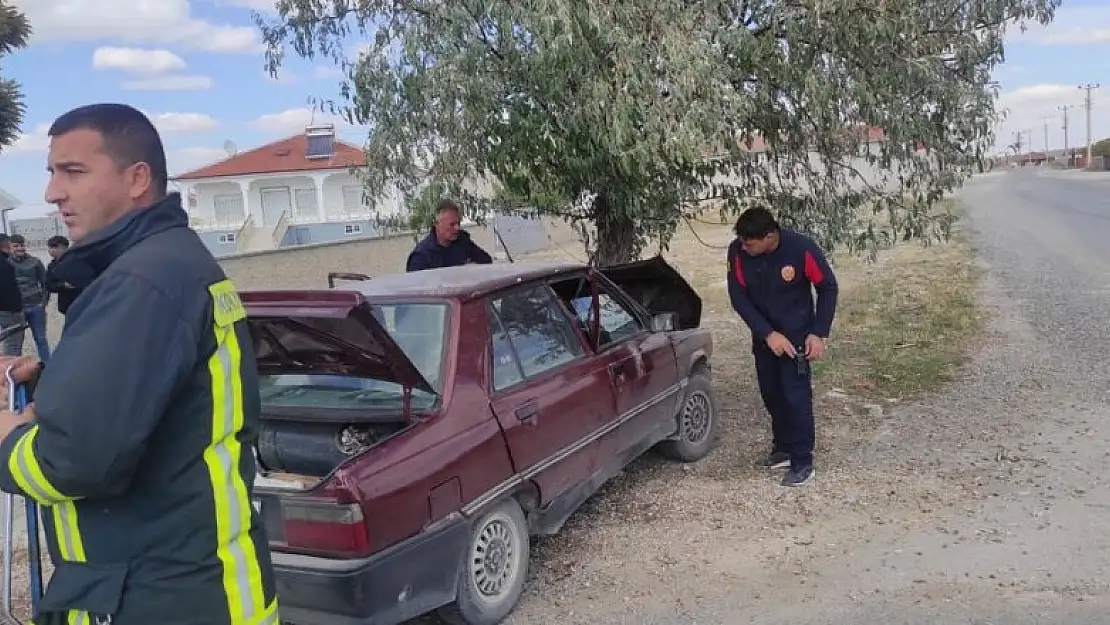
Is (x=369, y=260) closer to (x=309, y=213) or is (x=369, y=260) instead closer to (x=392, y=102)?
(x=392, y=102)

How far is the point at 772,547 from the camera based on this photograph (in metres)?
4.62

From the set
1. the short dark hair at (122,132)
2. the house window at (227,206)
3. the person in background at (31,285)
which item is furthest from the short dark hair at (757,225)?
the house window at (227,206)

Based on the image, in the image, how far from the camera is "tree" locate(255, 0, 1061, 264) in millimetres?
5387

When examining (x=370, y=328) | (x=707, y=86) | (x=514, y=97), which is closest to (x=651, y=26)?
(x=707, y=86)

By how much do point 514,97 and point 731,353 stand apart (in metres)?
4.96

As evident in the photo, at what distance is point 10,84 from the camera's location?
13.7 metres

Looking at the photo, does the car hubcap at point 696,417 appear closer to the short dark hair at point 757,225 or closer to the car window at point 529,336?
the short dark hair at point 757,225

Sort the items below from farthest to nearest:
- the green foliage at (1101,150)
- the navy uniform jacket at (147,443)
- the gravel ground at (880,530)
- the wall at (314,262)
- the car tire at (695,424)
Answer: the green foliage at (1101,150), the wall at (314,262), the car tire at (695,424), the gravel ground at (880,530), the navy uniform jacket at (147,443)

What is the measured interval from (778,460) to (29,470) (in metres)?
4.84

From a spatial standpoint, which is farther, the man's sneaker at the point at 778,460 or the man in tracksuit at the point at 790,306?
the man's sneaker at the point at 778,460

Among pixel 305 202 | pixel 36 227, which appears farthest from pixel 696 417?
pixel 305 202

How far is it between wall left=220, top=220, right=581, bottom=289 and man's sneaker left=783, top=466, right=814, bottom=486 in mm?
10209

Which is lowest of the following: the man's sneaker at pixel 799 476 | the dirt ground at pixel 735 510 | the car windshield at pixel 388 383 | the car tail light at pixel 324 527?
the dirt ground at pixel 735 510

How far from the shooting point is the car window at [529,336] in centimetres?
432
